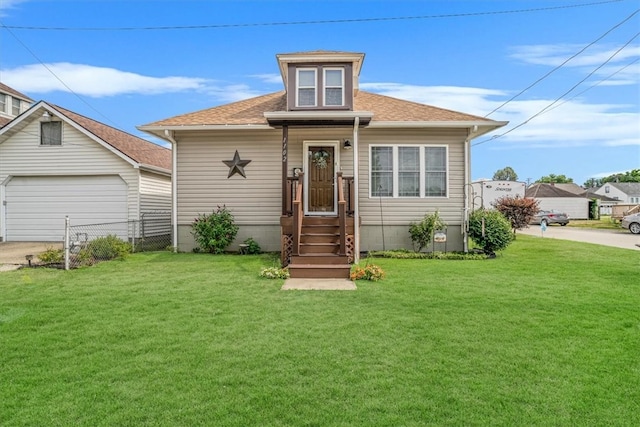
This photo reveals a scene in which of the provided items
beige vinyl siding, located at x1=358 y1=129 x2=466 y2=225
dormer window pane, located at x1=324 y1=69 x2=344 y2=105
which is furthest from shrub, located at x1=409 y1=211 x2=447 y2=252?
dormer window pane, located at x1=324 y1=69 x2=344 y2=105

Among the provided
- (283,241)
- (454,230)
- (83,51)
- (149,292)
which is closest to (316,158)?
(283,241)

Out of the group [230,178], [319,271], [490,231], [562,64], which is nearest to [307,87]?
[230,178]

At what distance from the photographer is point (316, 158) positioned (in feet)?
37.2

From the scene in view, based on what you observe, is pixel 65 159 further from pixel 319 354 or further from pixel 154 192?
pixel 319 354

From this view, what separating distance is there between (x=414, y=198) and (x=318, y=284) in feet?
17.1

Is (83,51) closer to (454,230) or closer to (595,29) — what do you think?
(454,230)

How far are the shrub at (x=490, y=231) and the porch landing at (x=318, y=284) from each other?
5121mm

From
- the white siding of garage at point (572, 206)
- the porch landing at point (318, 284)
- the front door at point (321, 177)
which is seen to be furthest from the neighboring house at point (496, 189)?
the porch landing at point (318, 284)

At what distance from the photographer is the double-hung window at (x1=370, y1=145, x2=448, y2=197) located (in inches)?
445

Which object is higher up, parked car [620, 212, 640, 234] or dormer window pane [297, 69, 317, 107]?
dormer window pane [297, 69, 317, 107]

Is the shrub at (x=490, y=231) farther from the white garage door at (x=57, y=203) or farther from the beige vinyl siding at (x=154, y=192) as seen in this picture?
the white garage door at (x=57, y=203)

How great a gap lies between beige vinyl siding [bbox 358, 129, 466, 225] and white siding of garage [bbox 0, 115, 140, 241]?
7.48 metres

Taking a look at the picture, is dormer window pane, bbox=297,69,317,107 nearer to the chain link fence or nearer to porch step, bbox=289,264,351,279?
porch step, bbox=289,264,351,279

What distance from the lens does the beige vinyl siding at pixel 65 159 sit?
12.9m
